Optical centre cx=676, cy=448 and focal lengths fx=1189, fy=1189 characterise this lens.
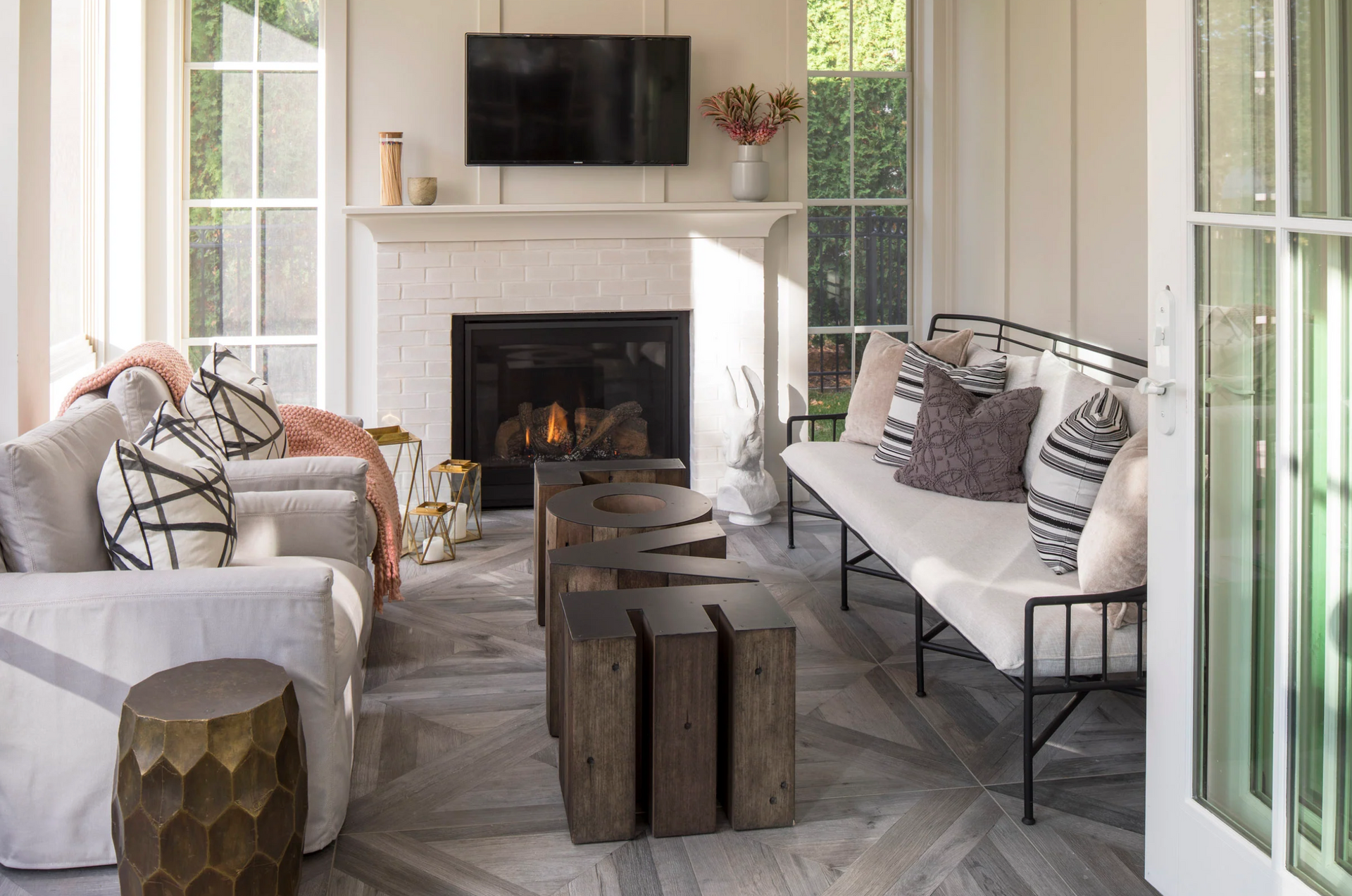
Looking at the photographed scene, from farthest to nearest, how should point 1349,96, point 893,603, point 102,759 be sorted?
point 893,603 < point 102,759 < point 1349,96

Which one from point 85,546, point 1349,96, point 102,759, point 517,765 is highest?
point 1349,96

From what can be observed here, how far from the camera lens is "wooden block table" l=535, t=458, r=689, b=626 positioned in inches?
153

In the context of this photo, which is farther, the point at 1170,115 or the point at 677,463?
the point at 677,463

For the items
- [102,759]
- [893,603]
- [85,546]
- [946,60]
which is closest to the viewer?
[102,759]

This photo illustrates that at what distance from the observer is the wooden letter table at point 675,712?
2371mm

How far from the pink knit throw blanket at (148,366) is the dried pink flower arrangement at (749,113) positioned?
2580 millimetres

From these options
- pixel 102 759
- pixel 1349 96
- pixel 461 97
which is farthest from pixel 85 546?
pixel 461 97

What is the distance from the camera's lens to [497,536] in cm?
508

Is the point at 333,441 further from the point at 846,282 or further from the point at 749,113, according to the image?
the point at 846,282

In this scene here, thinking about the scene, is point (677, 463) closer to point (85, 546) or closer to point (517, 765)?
point (517, 765)

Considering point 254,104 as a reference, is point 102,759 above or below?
below

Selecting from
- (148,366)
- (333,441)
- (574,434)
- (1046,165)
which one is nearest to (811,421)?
(574,434)

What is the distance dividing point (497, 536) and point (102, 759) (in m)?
2.87

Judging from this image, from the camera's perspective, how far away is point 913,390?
420 centimetres
